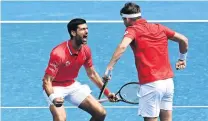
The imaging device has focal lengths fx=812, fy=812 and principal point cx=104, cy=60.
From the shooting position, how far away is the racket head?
11.2 metres

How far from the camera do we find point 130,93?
11.2m

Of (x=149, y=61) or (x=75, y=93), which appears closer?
(x=149, y=61)

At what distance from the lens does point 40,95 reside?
14.0m

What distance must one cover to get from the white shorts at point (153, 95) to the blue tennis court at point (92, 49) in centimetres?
234

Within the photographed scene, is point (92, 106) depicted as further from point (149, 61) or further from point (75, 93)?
point (149, 61)

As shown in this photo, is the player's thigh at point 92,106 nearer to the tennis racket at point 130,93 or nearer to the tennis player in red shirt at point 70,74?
the tennis player in red shirt at point 70,74

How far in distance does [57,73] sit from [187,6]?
28.1 ft

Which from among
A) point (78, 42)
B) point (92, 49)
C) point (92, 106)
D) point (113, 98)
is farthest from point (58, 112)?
point (92, 49)

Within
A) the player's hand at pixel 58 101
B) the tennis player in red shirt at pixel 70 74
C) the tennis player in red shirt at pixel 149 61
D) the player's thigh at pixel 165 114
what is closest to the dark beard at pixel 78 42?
the tennis player in red shirt at pixel 70 74

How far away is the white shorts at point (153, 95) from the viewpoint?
10.6m

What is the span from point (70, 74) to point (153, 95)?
132 cm

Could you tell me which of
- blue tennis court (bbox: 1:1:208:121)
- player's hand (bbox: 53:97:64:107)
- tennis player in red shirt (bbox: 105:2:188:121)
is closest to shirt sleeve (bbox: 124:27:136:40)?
tennis player in red shirt (bbox: 105:2:188:121)

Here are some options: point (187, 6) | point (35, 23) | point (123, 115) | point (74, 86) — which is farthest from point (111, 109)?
point (187, 6)

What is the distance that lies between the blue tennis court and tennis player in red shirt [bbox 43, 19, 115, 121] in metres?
1.68
